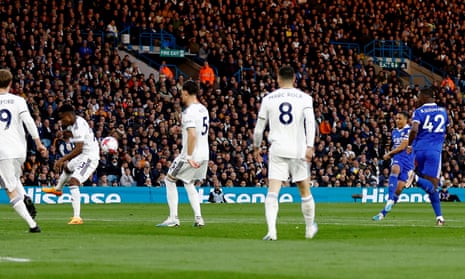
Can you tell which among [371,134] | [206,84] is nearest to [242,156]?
[206,84]

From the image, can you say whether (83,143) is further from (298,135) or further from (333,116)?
(333,116)

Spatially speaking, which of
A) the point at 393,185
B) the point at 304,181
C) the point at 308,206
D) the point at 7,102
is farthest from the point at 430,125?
the point at 7,102

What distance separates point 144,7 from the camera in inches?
1769

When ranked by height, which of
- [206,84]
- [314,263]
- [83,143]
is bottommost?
[314,263]

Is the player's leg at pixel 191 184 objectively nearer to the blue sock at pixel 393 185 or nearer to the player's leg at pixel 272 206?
the player's leg at pixel 272 206

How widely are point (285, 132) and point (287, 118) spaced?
0.71 feet

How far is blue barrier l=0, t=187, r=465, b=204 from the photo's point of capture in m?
35.0

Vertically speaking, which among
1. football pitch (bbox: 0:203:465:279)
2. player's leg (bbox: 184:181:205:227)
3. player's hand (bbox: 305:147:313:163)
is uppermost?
player's hand (bbox: 305:147:313:163)

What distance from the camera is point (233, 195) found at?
124 feet

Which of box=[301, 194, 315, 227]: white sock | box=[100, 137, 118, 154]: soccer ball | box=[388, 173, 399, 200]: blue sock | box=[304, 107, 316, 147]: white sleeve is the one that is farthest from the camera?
box=[100, 137, 118, 154]: soccer ball

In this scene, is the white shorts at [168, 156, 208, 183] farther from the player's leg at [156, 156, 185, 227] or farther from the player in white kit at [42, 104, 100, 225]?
the player in white kit at [42, 104, 100, 225]

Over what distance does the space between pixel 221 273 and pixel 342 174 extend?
30.9 m

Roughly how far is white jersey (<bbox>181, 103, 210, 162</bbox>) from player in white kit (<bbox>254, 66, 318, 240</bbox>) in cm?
348

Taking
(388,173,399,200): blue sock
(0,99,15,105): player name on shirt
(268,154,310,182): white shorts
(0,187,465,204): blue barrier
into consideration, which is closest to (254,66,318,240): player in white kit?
(268,154,310,182): white shorts
